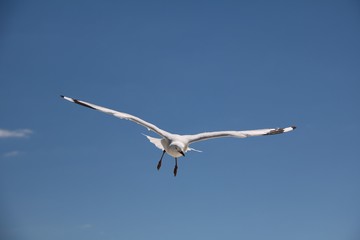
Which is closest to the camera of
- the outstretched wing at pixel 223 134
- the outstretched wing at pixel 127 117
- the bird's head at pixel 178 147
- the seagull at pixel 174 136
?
the bird's head at pixel 178 147

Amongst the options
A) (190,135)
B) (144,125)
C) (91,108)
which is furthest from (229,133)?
(91,108)

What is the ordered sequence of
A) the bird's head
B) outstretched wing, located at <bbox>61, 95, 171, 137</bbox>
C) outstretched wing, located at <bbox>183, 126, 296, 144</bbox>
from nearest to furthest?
1. the bird's head
2. outstretched wing, located at <bbox>183, 126, 296, 144</bbox>
3. outstretched wing, located at <bbox>61, 95, 171, 137</bbox>

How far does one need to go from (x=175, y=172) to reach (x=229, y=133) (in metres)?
3.63

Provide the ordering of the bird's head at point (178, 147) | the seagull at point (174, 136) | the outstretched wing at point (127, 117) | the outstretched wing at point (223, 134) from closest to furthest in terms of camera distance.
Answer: the bird's head at point (178, 147) → the seagull at point (174, 136) → the outstretched wing at point (223, 134) → the outstretched wing at point (127, 117)

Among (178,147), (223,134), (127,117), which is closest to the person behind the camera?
(178,147)

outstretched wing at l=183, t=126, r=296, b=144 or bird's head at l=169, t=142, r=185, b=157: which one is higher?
outstretched wing at l=183, t=126, r=296, b=144

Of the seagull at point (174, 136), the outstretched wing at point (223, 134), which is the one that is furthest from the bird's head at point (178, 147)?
the outstretched wing at point (223, 134)

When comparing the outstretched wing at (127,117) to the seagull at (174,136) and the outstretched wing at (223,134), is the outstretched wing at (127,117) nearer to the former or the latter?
the seagull at (174,136)

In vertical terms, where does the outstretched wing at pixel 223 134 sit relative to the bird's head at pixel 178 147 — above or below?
above

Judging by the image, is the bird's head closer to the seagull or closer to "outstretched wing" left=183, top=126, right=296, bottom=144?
the seagull

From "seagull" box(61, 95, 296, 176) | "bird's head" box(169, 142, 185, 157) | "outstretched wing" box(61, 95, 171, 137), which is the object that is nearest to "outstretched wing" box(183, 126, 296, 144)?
"seagull" box(61, 95, 296, 176)

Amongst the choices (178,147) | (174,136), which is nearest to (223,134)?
(174,136)

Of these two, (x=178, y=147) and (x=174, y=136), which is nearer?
(x=178, y=147)

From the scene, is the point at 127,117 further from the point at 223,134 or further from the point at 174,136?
the point at 223,134
